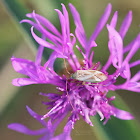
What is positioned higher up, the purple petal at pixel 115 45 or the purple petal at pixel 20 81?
the purple petal at pixel 115 45

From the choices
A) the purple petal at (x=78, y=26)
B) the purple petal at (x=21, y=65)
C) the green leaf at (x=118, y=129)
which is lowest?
the green leaf at (x=118, y=129)

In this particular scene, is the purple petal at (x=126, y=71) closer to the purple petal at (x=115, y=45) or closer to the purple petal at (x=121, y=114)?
the purple petal at (x=115, y=45)

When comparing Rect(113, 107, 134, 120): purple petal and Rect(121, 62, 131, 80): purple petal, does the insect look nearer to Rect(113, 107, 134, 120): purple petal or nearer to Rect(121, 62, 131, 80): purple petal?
Rect(121, 62, 131, 80): purple petal

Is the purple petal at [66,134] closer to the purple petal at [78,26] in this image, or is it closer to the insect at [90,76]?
the insect at [90,76]

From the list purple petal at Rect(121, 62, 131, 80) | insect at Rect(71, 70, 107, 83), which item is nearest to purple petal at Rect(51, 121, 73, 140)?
insect at Rect(71, 70, 107, 83)

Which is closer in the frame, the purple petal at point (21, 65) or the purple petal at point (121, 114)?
the purple petal at point (21, 65)

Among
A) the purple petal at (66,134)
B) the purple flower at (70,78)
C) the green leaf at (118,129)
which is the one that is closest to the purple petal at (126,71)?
the purple flower at (70,78)

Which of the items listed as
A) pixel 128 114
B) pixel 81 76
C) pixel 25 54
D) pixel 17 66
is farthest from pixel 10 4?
pixel 128 114

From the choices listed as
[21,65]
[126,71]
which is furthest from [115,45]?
[21,65]
